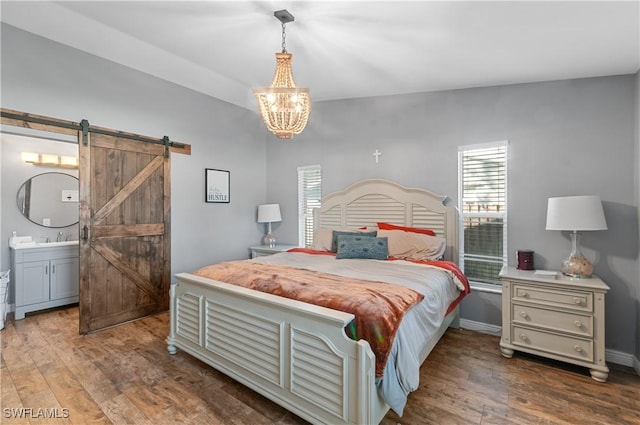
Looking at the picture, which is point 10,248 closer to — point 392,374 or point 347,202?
point 347,202

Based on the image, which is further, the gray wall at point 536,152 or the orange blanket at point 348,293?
the gray wall at point 536,152

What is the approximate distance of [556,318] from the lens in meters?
2.56

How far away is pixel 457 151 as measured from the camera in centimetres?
349

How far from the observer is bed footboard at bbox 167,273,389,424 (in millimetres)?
1654

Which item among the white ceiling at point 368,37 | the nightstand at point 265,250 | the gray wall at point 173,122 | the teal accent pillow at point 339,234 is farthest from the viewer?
the nightstand at point 265,250

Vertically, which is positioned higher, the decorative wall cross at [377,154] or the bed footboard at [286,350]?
the decorative wall cross at [377,154]

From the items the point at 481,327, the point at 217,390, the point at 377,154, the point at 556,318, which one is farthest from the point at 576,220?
the point at 217,390

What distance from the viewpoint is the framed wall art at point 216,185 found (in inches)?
169

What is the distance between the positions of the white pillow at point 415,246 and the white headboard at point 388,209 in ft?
0.72

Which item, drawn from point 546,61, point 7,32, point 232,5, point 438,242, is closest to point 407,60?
point 546,61

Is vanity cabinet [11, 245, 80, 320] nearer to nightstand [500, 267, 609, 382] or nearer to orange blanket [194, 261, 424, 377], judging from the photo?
orange blanket [194, 261, 424, 377]

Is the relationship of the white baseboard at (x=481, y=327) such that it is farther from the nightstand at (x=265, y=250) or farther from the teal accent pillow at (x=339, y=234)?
the nightstand at (x=265, y=250)

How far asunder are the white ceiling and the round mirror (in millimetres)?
2182

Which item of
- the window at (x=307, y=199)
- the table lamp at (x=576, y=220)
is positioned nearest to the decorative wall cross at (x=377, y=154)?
the window at (x=307, y=199)
